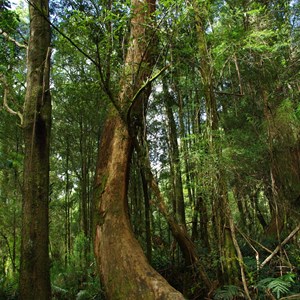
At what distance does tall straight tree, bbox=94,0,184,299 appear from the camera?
11.1 feet

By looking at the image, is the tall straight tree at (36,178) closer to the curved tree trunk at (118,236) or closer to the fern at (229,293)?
the curved tree trunk at (118,236)

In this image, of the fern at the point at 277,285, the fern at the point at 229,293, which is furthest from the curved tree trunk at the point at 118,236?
the fern at the point at 277,285

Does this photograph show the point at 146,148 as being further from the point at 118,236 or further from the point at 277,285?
the point at 277,285

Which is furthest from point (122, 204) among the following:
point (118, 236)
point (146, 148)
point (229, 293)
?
point (229, 293)

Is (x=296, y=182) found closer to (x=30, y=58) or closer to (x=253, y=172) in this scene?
(x=253, y=172)

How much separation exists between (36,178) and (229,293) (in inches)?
106

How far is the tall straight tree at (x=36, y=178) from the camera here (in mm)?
3673

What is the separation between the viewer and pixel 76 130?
30.3ft

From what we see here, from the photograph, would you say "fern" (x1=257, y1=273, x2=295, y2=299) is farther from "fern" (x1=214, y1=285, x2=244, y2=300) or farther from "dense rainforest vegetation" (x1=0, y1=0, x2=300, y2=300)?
"fern" (x1=214, y1=285, x2=244, y2=300)

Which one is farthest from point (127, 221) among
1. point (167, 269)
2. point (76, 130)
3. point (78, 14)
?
point (76, 130)

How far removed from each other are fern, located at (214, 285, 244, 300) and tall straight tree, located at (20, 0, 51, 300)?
2.08 meters

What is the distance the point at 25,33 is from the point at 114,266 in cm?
802

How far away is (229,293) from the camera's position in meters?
3.29

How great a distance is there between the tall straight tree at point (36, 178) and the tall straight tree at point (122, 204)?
0.70m
